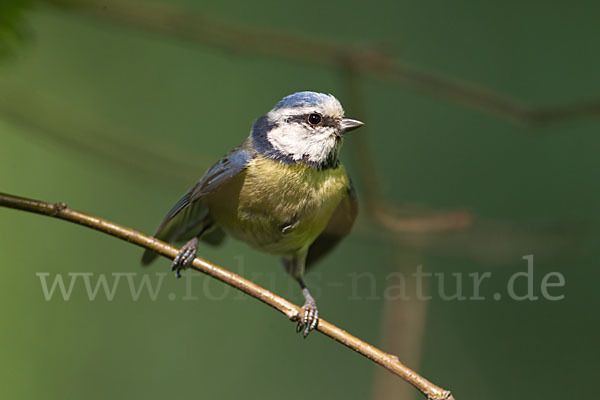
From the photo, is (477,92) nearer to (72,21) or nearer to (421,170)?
(421,170)

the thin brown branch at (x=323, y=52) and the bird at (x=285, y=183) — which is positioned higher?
the thin brown branch at (x=323, y=52)

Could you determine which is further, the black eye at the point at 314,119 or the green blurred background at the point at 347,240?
the green blurred background at the point at 347,240

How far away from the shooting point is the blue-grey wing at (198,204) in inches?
82.6

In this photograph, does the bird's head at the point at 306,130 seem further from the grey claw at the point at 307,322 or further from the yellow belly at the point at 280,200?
the grey claw at the point at 307,322

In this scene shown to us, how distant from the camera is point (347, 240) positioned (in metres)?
3.73

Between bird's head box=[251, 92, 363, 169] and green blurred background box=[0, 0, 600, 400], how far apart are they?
0.87m

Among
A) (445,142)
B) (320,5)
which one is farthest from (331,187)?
(320,5)

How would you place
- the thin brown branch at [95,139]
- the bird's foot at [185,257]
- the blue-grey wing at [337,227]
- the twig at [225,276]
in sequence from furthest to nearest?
the thin brown branch at [95,139] < the blue-grey wing at [337,227] < the bird's foot at [185,257] < the twig at [225,276]

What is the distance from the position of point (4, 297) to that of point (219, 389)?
127 cm

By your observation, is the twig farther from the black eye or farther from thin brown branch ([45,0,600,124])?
thin brown branch ([45,0,600,124])

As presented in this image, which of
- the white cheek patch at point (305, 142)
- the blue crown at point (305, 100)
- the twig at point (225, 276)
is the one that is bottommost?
the twig at point (225, 276)

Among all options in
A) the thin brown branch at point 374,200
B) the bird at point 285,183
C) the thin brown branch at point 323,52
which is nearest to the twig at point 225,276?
the bird at point 285,183

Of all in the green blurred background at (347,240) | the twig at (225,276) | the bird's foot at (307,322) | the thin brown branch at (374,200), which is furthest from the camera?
the green blurred background at (347,240)

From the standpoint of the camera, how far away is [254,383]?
12.5 ft
